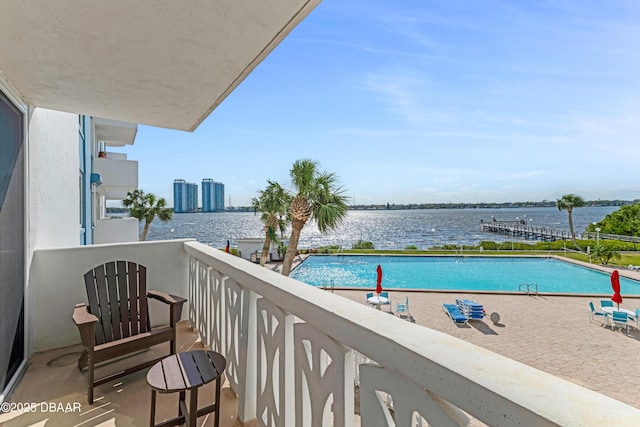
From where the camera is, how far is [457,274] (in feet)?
64.3

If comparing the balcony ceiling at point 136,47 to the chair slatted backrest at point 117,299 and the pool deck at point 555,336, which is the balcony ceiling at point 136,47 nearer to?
the chair slatted backrest at point 117,299

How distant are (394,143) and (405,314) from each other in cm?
4079

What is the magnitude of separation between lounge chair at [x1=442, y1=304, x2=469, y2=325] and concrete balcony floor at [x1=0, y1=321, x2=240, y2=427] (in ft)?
33.1

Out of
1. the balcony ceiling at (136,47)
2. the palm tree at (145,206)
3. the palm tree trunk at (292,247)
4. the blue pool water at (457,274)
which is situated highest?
the balcony ceiling at (136,47)

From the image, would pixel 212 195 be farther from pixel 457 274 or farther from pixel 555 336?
pixel 555 336

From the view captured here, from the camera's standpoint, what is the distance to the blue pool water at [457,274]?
17.0m

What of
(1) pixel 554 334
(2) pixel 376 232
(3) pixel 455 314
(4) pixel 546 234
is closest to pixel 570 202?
(4) pixel 546 234

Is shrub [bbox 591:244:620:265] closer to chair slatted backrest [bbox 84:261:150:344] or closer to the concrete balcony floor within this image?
the concrete balcony floor

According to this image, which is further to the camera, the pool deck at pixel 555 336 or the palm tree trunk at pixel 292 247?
the palm tree trunk at pixel 292 247

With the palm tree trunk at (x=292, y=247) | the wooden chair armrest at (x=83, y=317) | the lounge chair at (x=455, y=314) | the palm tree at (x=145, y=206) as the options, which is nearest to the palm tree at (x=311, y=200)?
the palm tree trunk at (x=292, y=247)

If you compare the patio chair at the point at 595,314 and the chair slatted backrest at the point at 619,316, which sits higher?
the chair slatted backrest at the point at 619,316

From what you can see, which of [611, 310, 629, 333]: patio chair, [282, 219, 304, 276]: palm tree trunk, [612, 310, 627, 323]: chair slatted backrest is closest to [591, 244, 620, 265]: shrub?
[611, 310, 629, 333]: patio chair

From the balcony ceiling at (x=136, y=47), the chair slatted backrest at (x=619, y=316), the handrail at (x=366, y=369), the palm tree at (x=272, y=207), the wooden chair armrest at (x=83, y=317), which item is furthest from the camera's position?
the palm tree at (x=272, y=207)

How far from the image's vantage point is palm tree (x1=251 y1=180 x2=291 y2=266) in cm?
1442
